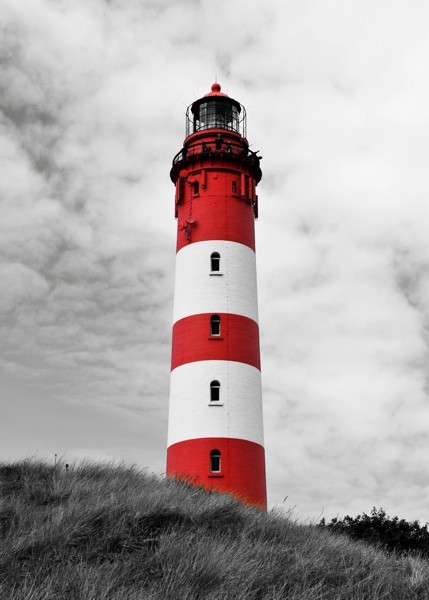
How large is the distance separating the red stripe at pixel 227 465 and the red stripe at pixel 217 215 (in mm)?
7549

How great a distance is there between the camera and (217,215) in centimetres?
2544

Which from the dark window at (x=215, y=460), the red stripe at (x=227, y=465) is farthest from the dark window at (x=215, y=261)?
the dark window at (x=215, y=460)

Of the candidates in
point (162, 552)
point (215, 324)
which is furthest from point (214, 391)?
point (162, 552)

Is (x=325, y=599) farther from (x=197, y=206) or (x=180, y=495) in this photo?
(x=197, y=206)

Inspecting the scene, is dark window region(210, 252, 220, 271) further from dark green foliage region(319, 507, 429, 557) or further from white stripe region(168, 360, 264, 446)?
dark green foliage region(319, 507, 429, 557)

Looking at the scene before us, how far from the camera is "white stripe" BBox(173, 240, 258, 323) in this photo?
24.3m

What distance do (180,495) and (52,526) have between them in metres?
3.51

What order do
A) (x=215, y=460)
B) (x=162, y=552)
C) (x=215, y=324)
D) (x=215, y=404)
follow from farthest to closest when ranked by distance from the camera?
(x=215, y=324), (x=215, y=404), (x=215, y=460), (x=162, y=552)

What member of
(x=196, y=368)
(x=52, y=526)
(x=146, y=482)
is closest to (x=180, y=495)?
(x=146, y=482)

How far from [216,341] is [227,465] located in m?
4.24

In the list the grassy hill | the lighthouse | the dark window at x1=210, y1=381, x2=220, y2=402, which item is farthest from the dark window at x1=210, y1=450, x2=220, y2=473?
the grassy hill

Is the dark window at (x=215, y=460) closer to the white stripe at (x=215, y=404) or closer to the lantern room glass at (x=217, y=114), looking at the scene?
the white stripe at (x=215, y=404)

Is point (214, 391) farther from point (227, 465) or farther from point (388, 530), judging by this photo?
point (388, 530)

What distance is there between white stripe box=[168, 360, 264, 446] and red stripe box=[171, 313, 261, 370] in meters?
0.28
